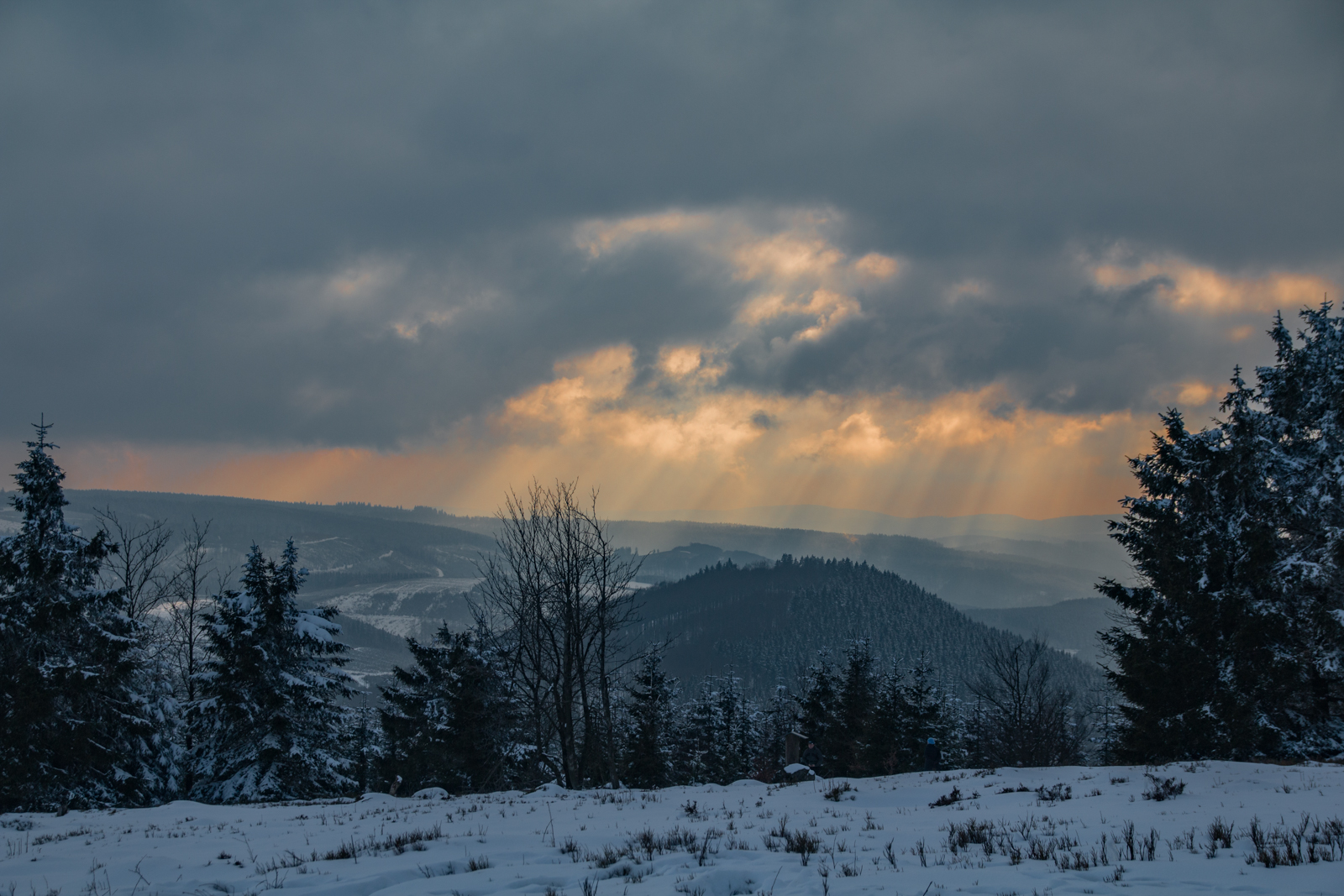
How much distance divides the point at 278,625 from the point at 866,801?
2577 centimetres

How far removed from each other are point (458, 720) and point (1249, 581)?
33270mm

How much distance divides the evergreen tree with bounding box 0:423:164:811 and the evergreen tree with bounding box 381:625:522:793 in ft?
36.2

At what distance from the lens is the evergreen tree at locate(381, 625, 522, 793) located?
33.7 m

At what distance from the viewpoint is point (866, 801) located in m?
15.8

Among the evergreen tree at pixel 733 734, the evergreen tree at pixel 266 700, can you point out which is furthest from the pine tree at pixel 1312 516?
the evergreen tree at pixel 266 700

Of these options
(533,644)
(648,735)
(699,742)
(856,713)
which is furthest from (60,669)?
(856,713)

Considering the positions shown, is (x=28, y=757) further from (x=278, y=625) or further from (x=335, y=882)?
(x=335, y=882)

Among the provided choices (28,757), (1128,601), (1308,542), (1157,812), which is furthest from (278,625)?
(1308,542)

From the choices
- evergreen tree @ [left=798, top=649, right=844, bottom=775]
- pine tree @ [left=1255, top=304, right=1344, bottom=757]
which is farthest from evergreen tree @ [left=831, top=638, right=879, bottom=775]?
pine tree @ [left=1255, top=304, right=1344, bottom=757]

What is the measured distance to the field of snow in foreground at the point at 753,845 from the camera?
6.20 m

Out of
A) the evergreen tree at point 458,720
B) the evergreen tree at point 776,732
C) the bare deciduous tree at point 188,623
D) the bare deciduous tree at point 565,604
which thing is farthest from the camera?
the evergreen tree at point 776,732

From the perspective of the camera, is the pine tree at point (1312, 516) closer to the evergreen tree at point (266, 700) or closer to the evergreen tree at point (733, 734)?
the evergreen tree at point (733, 734)

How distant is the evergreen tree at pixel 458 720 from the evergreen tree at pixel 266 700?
179 inches

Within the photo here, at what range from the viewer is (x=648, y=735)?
134 feet
